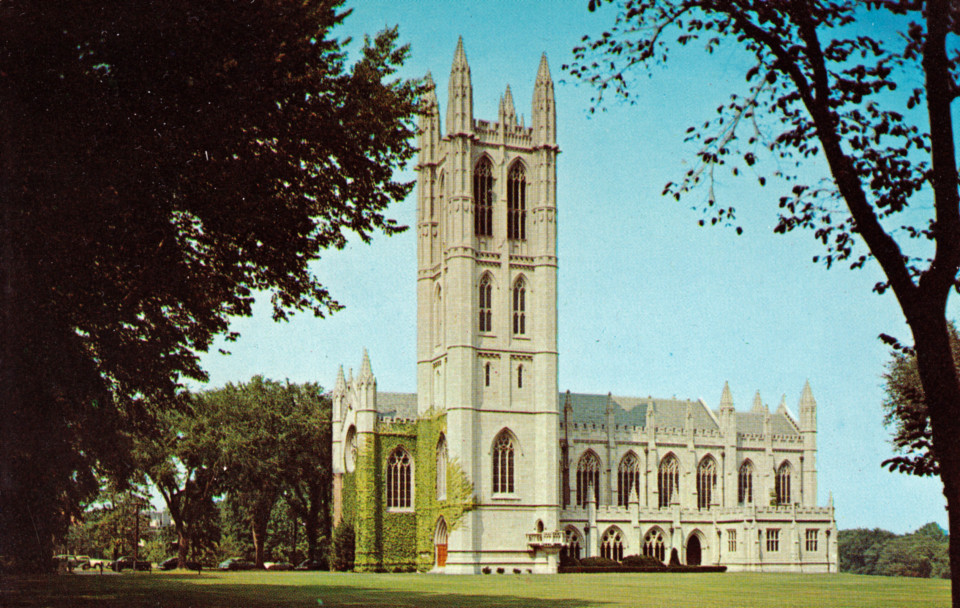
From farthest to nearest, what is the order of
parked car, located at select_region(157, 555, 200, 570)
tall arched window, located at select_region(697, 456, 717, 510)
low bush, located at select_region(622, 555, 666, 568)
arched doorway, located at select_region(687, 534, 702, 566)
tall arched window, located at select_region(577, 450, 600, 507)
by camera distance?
tall arched window, located at select_region(697, 456, 717, 510)
arched doorway, located at select_region(687, 534, 702, 566)
tall arched window, located at select_region(577, 450, 600, 507)
parked car, located at select_region(157, 555, 200, 570)
low bush, located at select_region(622, 555, 666, 568)

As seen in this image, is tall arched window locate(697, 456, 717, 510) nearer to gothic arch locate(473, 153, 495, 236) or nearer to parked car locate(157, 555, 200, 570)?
gothic arch locate(473, 153, 495, 236)

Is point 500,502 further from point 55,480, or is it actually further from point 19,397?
point 19,397

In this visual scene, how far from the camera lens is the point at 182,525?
229ft

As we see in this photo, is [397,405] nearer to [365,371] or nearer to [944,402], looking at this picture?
[365,371]

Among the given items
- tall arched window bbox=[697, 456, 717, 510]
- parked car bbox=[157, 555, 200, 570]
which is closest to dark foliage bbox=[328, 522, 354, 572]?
parked car bbox=[157, 555, 200, 570]

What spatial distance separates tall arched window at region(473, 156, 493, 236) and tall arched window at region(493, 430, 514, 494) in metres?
13.1

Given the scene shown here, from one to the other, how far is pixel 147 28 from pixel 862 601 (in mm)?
22347

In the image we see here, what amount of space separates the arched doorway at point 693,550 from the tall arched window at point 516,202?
24.5 meters

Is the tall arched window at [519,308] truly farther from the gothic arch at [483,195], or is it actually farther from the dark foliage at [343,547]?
the dark foliage at [343,547]

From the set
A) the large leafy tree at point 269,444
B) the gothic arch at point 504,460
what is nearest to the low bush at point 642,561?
the gothic arch at point 504,460

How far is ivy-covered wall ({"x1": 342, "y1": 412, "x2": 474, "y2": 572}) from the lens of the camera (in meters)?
64.9

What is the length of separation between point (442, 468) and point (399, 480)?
116 inches

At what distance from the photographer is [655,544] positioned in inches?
2894

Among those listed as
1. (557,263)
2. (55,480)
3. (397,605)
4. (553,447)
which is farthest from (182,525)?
(397,605)
